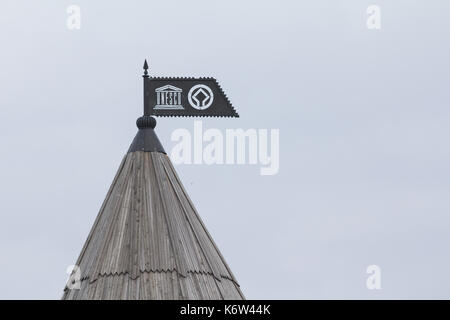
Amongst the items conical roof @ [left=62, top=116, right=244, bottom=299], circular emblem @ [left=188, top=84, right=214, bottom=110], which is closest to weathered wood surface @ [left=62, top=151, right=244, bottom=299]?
conical roof @ [left=62, top=116, right=244, bottom=299]

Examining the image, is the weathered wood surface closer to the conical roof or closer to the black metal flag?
the conical roof

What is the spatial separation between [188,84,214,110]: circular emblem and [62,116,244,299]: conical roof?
3.65 feet

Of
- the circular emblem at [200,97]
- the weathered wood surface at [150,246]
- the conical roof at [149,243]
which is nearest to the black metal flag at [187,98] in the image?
the circular emblem at [200,97]

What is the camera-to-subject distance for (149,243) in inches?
1018

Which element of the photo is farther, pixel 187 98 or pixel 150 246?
pixel 187 98

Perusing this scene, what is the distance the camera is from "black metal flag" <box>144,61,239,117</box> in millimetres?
27500

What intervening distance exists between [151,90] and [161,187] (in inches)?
87.5

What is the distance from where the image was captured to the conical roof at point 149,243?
25.3 metres

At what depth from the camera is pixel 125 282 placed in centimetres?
2525

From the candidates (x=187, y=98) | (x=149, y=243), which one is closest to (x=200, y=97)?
(x=187, y=98)

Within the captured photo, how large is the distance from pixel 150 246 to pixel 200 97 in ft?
12.0

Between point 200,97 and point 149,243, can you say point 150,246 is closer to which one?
point 149,243

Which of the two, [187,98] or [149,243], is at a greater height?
[187,98]

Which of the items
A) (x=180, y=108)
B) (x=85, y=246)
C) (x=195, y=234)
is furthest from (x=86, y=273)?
(x=180, y=108)
